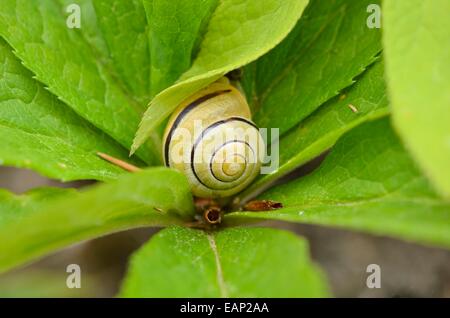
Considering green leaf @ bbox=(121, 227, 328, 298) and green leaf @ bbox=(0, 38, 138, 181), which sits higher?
green leaf @ bbox=(0, 38, 138, 181)

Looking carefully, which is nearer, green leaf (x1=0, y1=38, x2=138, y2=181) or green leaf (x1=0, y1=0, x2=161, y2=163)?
green leaf (x1=0, y1=38, x2=138, y2=181)

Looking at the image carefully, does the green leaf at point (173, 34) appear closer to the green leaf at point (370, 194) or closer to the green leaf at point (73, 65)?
the green leaf at point (73, 65)

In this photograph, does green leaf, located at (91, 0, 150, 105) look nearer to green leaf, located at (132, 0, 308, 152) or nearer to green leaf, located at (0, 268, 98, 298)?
green leaf, located at (132, 0, 308, 152)

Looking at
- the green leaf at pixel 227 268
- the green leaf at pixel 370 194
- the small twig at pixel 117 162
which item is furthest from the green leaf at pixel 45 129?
the green leaf at pixel 370 194

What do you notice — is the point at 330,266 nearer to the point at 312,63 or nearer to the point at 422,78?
the point at 312,63

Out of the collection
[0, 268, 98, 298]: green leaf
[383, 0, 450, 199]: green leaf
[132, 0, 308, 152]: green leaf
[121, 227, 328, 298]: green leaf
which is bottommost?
[121, 227, 328, 298]: green leaf

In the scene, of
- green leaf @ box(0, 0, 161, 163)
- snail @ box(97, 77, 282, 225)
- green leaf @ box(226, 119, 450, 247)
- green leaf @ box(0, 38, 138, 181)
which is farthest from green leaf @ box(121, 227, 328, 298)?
green leaf @ box(0, 0, 161, 163)
